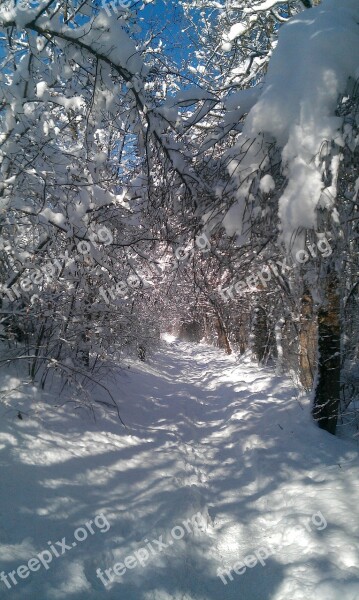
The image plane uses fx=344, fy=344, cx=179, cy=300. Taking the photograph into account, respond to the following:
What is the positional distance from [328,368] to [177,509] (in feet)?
10.1

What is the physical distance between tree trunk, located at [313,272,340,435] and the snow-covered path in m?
0.28

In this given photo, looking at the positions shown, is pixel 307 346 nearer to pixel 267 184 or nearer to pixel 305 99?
pixel 267 184

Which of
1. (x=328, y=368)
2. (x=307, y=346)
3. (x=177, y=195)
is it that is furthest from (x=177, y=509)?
(x=307, y=346)

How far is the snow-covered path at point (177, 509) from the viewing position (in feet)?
9.05

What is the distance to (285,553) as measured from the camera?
3109 mm

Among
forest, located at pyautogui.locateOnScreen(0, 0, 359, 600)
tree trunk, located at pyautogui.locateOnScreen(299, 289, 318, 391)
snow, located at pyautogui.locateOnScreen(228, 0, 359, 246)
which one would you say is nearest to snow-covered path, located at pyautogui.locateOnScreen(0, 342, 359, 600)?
forest, located at pyautogui.locateOnScreen(0, 0, 359, 600)

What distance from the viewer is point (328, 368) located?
17.5 feet

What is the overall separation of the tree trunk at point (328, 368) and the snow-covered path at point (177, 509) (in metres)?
0.28

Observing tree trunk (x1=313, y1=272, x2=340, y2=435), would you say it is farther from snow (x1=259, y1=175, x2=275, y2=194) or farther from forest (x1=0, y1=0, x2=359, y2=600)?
snow (x1=259, y1=175, x2=275, y2=194)

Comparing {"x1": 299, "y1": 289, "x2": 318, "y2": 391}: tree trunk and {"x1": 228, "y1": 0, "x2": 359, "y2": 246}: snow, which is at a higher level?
{"x1": 228, "y1": 0, "x2": 359, "y2": 246}: snow

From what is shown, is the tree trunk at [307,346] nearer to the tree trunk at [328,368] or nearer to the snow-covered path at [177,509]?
the snow-covered path at [177,509]

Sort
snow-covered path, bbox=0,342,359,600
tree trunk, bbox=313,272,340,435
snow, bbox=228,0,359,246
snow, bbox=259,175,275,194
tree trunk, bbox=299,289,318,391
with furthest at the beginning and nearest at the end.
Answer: tree trunk, bbox=299,289,318,391
tree trunk, bbox=313,272,340,435
snow-covered path, bbox=0,342,359,600
snow, bbox=259,175,275,194
snow, bbox=228,0,359,246

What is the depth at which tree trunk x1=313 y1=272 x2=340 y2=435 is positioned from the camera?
511 cm

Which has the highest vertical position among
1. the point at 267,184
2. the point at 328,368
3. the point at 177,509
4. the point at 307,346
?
the point at 267,184
